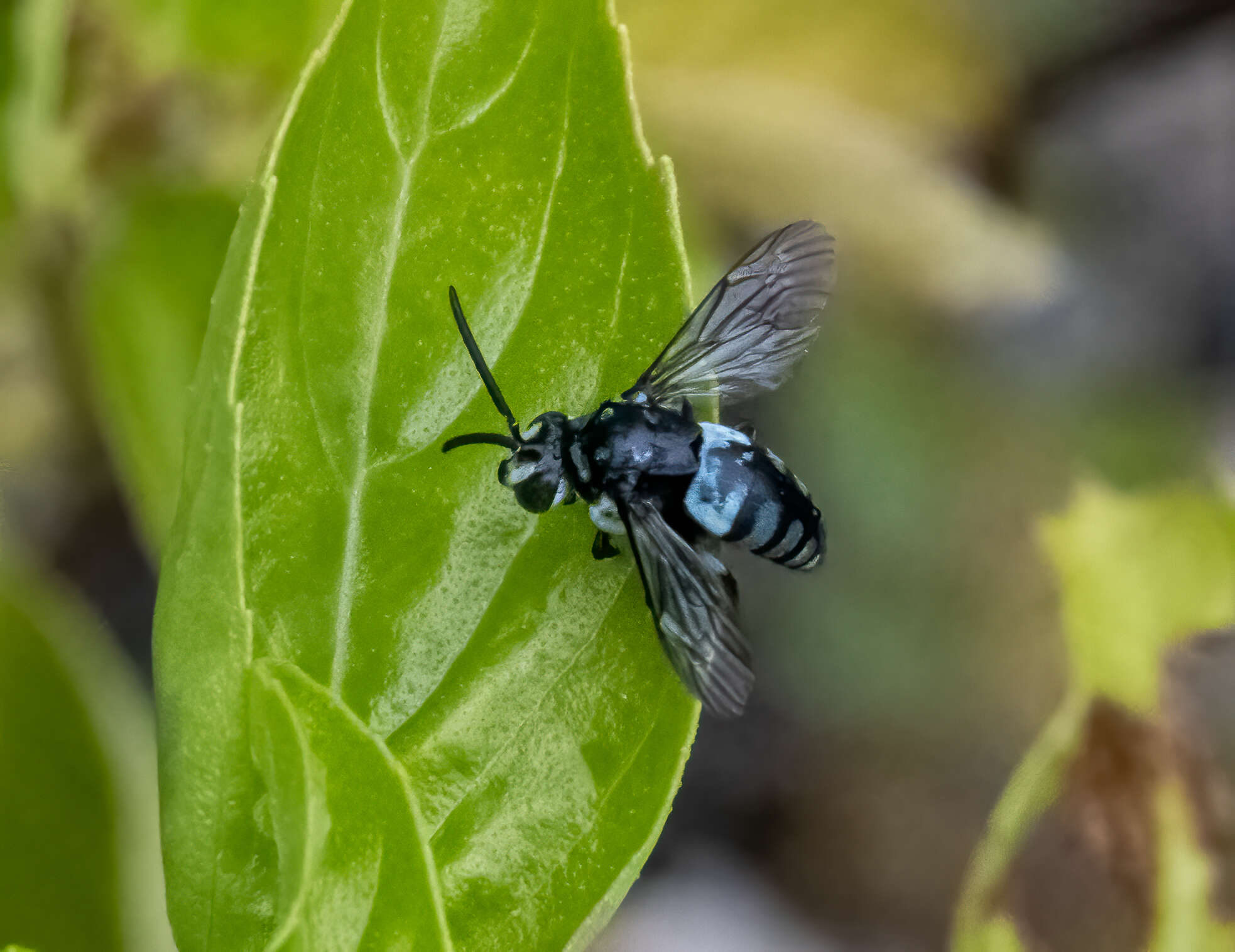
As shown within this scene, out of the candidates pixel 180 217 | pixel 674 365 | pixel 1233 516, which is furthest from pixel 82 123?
pixel 1233 516

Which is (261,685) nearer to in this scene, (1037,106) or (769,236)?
(769,236)

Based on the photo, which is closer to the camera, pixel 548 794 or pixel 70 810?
pixel 548 794

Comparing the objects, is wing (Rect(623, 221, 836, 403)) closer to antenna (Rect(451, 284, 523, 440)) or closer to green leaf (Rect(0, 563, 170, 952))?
antenna (Rect(451, 284, 523, 440))

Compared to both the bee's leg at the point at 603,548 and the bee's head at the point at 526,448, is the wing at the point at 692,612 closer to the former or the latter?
the bee's leg at the point at 603,548

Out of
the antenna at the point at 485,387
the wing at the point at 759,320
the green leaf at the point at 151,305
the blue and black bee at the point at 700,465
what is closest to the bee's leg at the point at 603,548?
the blue and black bee at the point at 700,465

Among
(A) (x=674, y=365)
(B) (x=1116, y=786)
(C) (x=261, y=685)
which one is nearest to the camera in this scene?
(C) (x=261, y=685)
